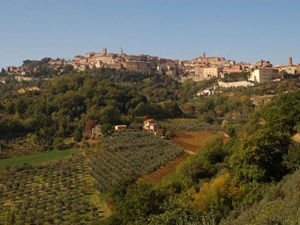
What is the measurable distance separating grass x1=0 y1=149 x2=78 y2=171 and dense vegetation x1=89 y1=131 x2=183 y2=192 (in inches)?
160

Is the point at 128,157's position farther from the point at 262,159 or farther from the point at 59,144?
the point at 262,159

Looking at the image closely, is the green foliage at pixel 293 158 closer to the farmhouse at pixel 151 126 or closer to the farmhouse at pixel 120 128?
the farmhouse at pixel 151 126

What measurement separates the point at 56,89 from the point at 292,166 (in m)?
49.6

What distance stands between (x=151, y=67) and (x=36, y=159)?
85.4 meters

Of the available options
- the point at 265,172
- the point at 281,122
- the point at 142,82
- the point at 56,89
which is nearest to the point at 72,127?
the point at 56,89

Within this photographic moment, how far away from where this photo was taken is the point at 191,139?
42.7 meters

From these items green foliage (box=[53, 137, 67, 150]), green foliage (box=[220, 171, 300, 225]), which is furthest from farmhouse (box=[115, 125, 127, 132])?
green foliage (box=[220, 171, 300, 225])

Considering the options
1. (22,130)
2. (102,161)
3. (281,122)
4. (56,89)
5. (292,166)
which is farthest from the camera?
(56,89)

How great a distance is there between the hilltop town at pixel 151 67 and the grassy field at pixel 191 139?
41.1 meters

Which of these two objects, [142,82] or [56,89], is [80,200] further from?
[142,82]

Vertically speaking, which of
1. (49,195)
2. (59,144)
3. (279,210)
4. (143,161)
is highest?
(279,210)

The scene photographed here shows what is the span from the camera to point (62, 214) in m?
25.1

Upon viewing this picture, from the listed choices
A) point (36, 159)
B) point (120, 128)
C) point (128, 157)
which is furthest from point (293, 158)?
point (120, 128)

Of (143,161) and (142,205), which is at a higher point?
(142,205)
